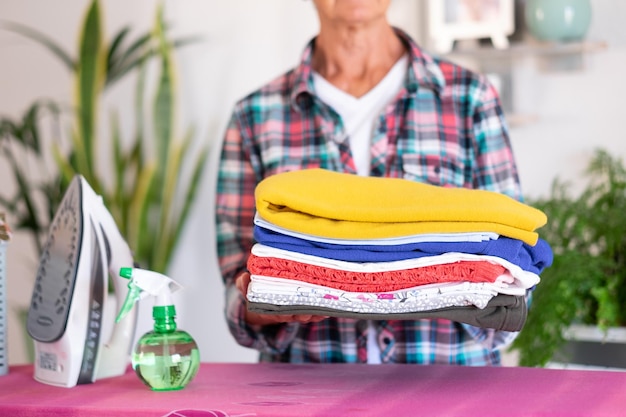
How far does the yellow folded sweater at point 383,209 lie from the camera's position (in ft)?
2.94

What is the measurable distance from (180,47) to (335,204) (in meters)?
2.09

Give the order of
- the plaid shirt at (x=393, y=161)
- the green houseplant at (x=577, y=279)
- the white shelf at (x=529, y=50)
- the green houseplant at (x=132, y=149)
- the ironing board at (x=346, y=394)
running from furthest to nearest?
the green houseplant at (x=132, y=149)
the white shelf at (x=529, y=50)
the green houseplant at (x=577, y=279)
the plaid shirt at (x=393, y=161)
the ironing board at (x=346, y=394)

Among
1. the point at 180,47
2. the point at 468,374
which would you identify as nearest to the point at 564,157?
the point at 180,47

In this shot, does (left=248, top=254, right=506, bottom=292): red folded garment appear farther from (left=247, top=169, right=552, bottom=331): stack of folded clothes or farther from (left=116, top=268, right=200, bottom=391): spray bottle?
(left=116, top=268, right=200, bottom=391): spray bottle

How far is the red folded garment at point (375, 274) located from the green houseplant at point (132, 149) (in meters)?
1.83

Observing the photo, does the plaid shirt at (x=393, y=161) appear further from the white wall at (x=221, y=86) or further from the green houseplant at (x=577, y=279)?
the white wall at (x=221, y=86)

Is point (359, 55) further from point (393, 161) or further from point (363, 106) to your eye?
point (393, 161)

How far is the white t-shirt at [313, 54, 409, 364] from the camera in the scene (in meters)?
1.40

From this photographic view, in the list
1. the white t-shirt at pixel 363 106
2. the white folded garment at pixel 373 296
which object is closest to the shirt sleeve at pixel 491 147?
the white t-shirt at pixel 363 106

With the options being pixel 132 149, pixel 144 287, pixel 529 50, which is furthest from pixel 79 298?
pixel 132 149

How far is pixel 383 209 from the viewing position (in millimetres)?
918

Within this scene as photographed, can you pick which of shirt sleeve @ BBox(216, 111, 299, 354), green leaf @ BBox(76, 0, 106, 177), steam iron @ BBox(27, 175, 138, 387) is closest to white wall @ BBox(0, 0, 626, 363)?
green leaf @ BBox(76, 0, 106, 177)

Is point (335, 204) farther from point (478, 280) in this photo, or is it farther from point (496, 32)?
point (496, 32)

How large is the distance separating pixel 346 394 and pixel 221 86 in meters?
2.07
